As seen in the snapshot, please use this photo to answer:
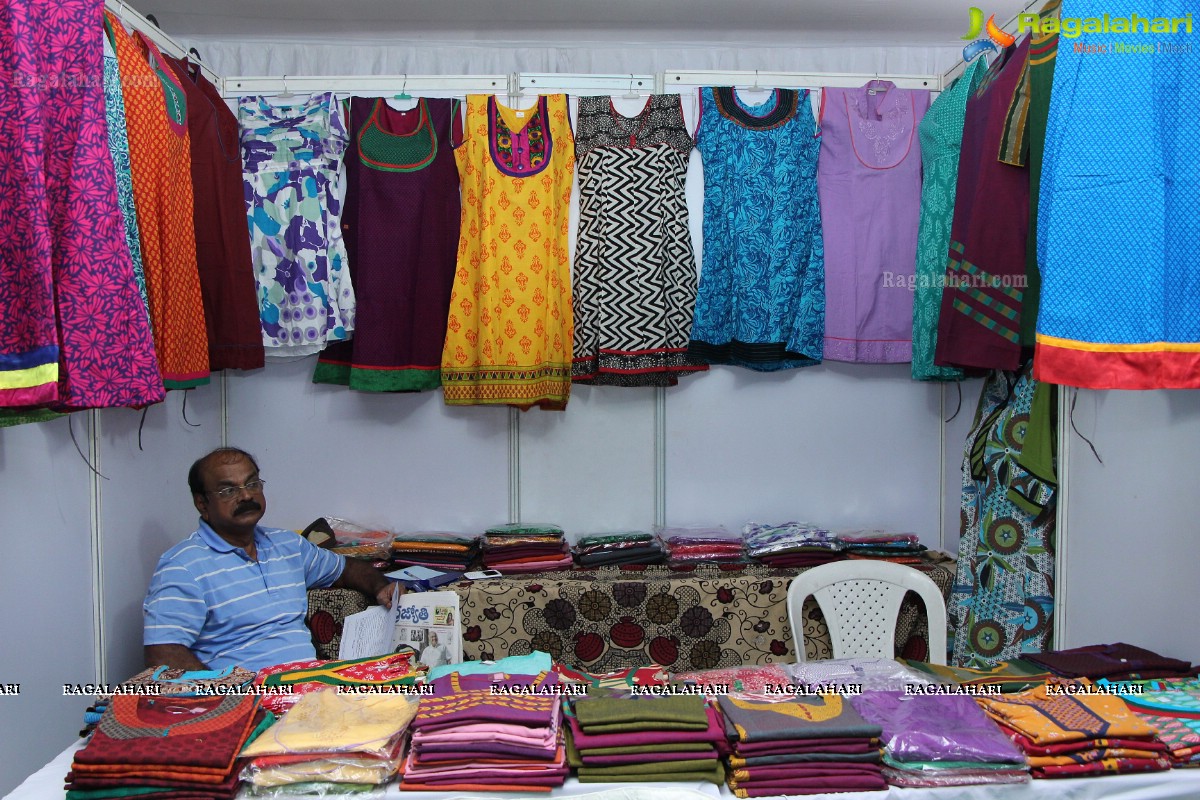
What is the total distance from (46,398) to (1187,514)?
248cm

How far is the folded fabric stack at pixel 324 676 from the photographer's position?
1.81 meters

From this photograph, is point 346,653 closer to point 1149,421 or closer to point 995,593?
point 995,593

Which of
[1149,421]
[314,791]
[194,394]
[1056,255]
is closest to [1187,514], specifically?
[1149,421]

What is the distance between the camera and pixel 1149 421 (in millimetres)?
2285

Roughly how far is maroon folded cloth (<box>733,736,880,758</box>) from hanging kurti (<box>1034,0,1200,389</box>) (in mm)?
836

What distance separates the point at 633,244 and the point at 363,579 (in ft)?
5.10

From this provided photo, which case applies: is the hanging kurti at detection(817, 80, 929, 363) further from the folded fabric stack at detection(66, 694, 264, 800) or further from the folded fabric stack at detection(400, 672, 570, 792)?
the folded fabric stack at detection(66, 694, 264, 800)

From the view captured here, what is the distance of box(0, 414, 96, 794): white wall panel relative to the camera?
7.80 feet

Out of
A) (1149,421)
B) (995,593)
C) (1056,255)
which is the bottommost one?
(995,593)

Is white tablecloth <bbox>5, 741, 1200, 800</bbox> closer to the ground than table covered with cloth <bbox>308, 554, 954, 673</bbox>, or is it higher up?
higher up

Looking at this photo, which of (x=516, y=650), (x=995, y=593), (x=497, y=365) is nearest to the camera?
(x=995, y=593)

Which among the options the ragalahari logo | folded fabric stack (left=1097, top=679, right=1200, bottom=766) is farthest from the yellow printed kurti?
folded fabric stack (left=1097, top=679, right=1200, bottom=766)

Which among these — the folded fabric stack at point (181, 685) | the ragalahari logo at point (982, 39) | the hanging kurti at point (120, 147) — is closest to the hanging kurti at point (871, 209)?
the ragalahari logo at point (982, 39)

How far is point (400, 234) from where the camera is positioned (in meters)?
3.54
